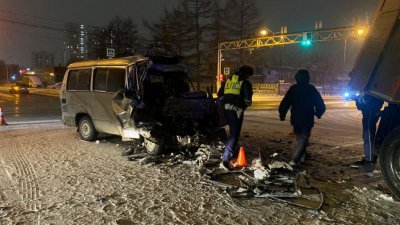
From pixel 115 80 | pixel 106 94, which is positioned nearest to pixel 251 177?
pixel 115 80

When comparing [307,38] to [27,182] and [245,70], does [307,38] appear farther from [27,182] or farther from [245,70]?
[27,182]

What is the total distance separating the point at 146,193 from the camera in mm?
5688

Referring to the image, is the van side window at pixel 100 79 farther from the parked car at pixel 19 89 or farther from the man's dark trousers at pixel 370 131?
the parked car at pixel 19 89

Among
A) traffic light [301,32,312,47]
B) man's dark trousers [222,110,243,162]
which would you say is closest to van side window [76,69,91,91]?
man's dark trousers [222,110,243,162]

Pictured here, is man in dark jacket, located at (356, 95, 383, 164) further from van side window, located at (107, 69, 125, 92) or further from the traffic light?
the traffic light

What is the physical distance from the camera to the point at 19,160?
25.9 feet

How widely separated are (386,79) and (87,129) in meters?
7.38

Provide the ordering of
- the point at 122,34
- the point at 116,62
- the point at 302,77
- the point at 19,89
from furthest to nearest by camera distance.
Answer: the point at 122,34 → the point at 19,89 → the point at 116,62 → the point at 302,77

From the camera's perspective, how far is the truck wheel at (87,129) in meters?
10.1

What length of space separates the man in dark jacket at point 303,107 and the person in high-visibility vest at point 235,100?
33.3 inches

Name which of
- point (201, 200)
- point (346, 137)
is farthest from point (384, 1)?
point (346, 137)

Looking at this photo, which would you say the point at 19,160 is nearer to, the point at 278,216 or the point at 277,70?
the point at 278,216

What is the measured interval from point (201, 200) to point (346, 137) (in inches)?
284

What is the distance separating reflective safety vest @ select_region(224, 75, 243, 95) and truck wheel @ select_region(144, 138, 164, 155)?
1952 mm
